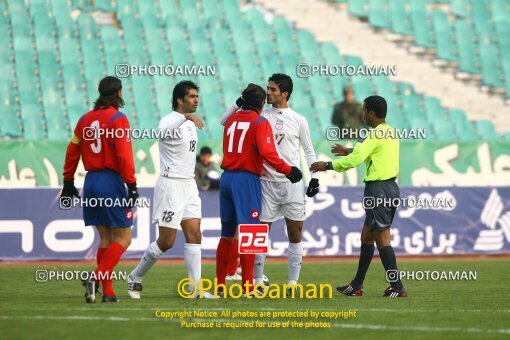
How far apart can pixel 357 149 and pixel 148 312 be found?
326 cm

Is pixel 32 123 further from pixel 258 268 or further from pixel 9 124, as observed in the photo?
pixel 258 268

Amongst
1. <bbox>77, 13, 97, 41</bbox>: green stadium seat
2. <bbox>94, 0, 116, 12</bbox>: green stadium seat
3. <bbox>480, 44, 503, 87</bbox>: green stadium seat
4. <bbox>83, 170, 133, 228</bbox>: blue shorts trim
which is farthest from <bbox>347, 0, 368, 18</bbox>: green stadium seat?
<bbox>83, 170, 133, 228</bbox>: blue shorts trim

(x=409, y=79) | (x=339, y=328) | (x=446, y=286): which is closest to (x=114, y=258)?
(x=339, y=328)

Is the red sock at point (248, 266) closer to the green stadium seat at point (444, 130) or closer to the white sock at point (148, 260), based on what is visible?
the white sock at point (148, 260)

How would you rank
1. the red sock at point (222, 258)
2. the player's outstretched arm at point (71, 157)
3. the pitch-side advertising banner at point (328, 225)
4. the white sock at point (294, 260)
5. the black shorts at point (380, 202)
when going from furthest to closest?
the pitch-side advertising banner at point (328, 225) → the white sock at point (294, 260) → the black shorts at point (380, 202) → the red sock at point (222, 258) → the player's outstretched arm at point (71, 157)

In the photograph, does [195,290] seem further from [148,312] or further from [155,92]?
[155,92]

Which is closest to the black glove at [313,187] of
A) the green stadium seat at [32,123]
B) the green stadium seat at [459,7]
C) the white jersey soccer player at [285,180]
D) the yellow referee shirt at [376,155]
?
the white jersey soccer player at [285,180]

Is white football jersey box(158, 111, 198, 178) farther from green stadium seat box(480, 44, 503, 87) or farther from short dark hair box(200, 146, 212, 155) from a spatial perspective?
green stadium seat box(480, 44, 503, 87)

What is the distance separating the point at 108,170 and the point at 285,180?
2440 millimetres

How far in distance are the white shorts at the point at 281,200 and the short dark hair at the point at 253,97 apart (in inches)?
47.0

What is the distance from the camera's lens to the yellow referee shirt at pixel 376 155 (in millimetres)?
11266

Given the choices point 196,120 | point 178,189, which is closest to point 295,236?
point 178,189

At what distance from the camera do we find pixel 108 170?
1020 cm

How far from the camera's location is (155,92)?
23.1m
